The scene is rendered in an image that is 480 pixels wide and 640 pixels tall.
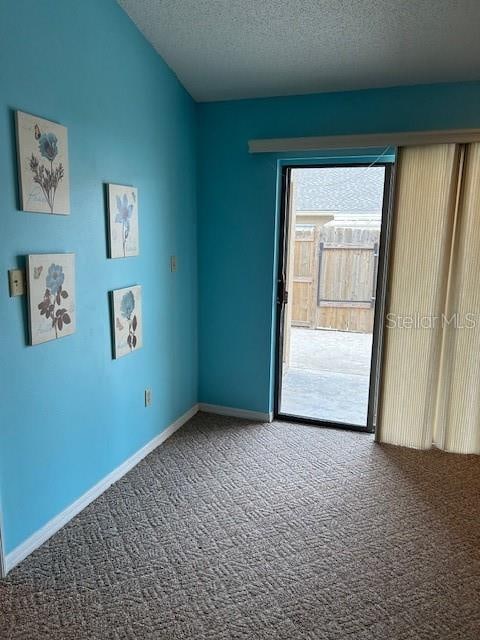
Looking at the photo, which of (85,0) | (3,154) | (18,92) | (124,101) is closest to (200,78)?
(124,101)

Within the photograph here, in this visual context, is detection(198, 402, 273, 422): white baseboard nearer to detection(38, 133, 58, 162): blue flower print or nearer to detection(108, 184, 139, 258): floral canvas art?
detection(108, 184, 139, 258): floral canvas art

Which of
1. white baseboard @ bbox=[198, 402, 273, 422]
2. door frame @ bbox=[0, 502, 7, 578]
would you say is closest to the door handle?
white baseboard @ bbox=[198, 402, 273, 422]

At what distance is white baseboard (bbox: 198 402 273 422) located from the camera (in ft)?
11.6

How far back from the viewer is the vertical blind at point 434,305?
2.81 metres

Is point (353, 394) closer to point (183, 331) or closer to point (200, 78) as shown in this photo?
point (183, 331)

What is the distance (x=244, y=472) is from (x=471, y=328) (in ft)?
5.56

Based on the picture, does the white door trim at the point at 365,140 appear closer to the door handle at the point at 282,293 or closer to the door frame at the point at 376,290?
the door frame at the point at 376,290

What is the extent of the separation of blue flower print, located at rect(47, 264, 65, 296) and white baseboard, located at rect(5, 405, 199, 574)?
110cm

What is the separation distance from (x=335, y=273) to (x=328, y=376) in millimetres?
1055

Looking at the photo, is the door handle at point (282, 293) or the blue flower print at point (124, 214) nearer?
the blue flower print at point (124, 214)

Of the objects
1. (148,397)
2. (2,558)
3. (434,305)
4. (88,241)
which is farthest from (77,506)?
(434,305)

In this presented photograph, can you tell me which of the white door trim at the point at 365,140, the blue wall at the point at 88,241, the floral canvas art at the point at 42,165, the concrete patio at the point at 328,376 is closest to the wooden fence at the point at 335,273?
the concrete patio at the point at 328,376

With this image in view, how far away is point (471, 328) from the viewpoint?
290 centimetres

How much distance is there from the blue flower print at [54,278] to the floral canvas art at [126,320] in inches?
17.0
